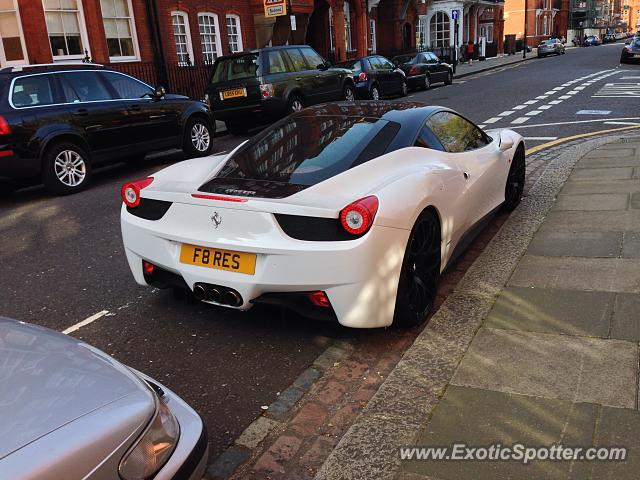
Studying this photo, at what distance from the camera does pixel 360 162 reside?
12.8ft

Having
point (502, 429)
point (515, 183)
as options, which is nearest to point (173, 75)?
point (515, 183)

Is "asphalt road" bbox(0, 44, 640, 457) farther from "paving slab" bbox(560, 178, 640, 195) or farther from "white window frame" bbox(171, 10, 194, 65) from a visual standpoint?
"white window frame" bbox(171, 10, 194, 65)

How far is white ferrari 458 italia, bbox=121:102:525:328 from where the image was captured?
3.34 m

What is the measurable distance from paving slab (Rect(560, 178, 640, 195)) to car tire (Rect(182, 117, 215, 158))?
6.58m

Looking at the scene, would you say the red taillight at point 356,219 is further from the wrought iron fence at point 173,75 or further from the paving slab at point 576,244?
the wrought iron fence at point 173,75

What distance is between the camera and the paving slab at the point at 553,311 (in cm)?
366

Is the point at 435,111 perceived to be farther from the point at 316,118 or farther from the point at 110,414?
the point at 110,414

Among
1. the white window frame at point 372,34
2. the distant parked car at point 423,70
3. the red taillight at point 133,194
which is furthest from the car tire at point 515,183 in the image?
the white window frame at point 372,34

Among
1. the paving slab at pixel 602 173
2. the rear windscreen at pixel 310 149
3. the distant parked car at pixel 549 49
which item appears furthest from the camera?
the distant parked car at pixel 549 49

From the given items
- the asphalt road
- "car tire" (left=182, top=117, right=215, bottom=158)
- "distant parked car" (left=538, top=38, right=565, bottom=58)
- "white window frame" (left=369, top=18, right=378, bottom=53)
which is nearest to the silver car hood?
the asphalt road

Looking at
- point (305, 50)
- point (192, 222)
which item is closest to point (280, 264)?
point (192, 222)

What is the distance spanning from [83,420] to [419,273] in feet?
8.25

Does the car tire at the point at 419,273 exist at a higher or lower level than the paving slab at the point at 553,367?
higher

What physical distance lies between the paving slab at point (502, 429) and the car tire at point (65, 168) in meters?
7.14
